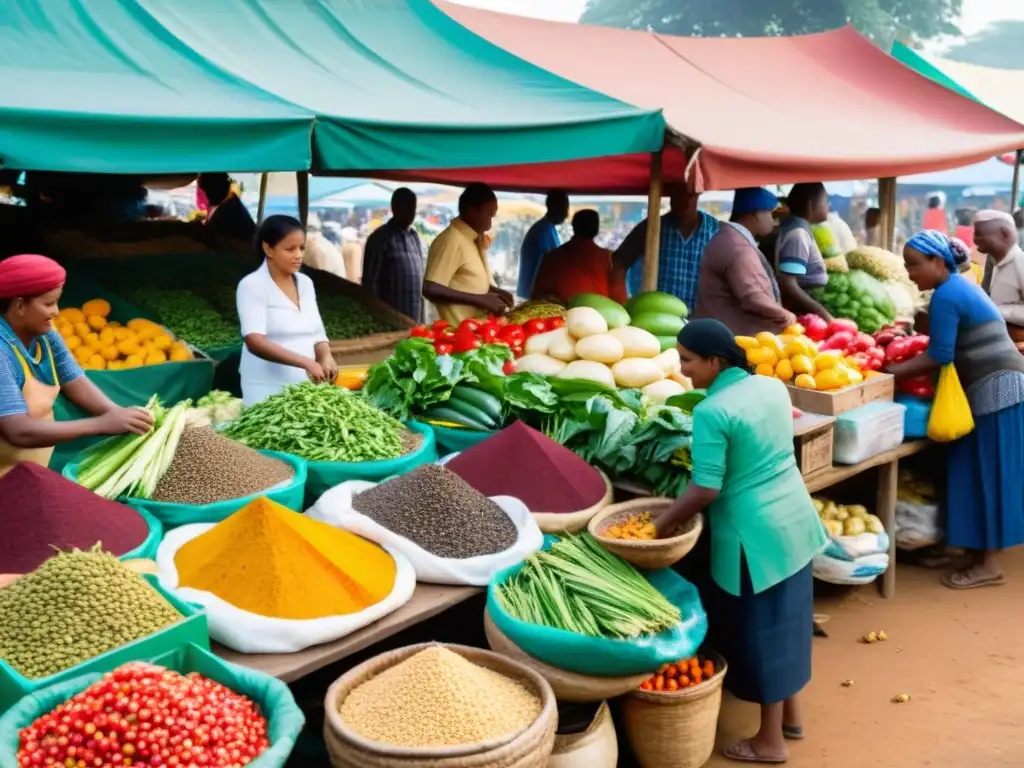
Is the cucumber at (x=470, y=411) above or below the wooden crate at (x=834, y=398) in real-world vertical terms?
above

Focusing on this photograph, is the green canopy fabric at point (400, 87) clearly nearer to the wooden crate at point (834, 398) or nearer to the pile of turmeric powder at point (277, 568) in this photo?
the wooden crate at point (834, 398)

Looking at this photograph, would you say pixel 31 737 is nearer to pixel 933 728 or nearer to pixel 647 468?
pixel 647 468

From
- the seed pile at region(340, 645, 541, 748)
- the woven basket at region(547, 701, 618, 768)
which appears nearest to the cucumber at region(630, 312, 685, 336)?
the woven basket at region(547, 701, 618, 768)

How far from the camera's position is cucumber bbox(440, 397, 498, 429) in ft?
12.7

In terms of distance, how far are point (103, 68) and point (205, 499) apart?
2.37m

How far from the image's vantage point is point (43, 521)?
8.00 ft


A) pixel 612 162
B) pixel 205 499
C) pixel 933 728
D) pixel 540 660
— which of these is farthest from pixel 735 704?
pixel 612 162

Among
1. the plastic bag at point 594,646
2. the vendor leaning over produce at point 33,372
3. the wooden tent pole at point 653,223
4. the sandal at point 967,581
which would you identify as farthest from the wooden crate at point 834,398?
the vendor leaning over produce at point 33,372

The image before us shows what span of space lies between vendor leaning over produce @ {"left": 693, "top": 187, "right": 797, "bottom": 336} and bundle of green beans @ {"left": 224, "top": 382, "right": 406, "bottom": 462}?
231 cm

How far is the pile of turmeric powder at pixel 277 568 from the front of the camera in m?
2.40

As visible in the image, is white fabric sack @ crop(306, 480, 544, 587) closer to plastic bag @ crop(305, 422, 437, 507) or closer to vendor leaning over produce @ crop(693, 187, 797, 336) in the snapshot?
Answer: plastic bag @ crop(305, 422, 437, 507)

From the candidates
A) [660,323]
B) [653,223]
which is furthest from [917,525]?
[653,223]

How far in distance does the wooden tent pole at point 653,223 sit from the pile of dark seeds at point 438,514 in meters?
2.70

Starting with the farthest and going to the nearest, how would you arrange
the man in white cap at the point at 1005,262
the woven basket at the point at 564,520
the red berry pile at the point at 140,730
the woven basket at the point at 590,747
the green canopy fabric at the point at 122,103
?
1. the man in white cap at the point at 1005,262
2. the green canopy fabric at the point at 122,103
3. the woven basket at the point at 564,520
4. the woven basket at the point at 590,747
5. the red berry pile at the point at 140,730
